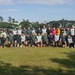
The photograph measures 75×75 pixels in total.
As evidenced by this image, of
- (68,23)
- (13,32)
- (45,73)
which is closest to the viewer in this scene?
(45,73)

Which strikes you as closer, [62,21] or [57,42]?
[57,42]

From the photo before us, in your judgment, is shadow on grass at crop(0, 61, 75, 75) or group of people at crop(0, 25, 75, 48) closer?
shadow on grass at crop(0, 61, 75, 75)

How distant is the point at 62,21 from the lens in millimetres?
26969

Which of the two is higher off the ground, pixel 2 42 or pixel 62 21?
pixel 62 21

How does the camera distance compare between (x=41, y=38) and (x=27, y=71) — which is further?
(x=41, y=38)

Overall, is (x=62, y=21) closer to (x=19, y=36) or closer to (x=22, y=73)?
(x=19, y=36)

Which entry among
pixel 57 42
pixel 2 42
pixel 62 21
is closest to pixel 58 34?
pixel 57 42

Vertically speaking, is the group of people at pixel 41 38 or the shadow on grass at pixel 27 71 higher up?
the group of people at pixel 41 38

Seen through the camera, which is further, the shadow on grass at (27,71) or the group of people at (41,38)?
the group of people at (41,38)

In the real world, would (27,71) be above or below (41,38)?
below

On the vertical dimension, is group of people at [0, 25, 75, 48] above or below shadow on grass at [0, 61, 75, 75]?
above

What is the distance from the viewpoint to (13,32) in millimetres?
20906

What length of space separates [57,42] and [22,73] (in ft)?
34.8

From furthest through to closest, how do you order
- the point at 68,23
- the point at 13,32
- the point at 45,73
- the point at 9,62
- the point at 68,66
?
the point at 68,23 → the point at 13,32 → the point at 9,62 → the point at 68,66 → the point at 45,73
